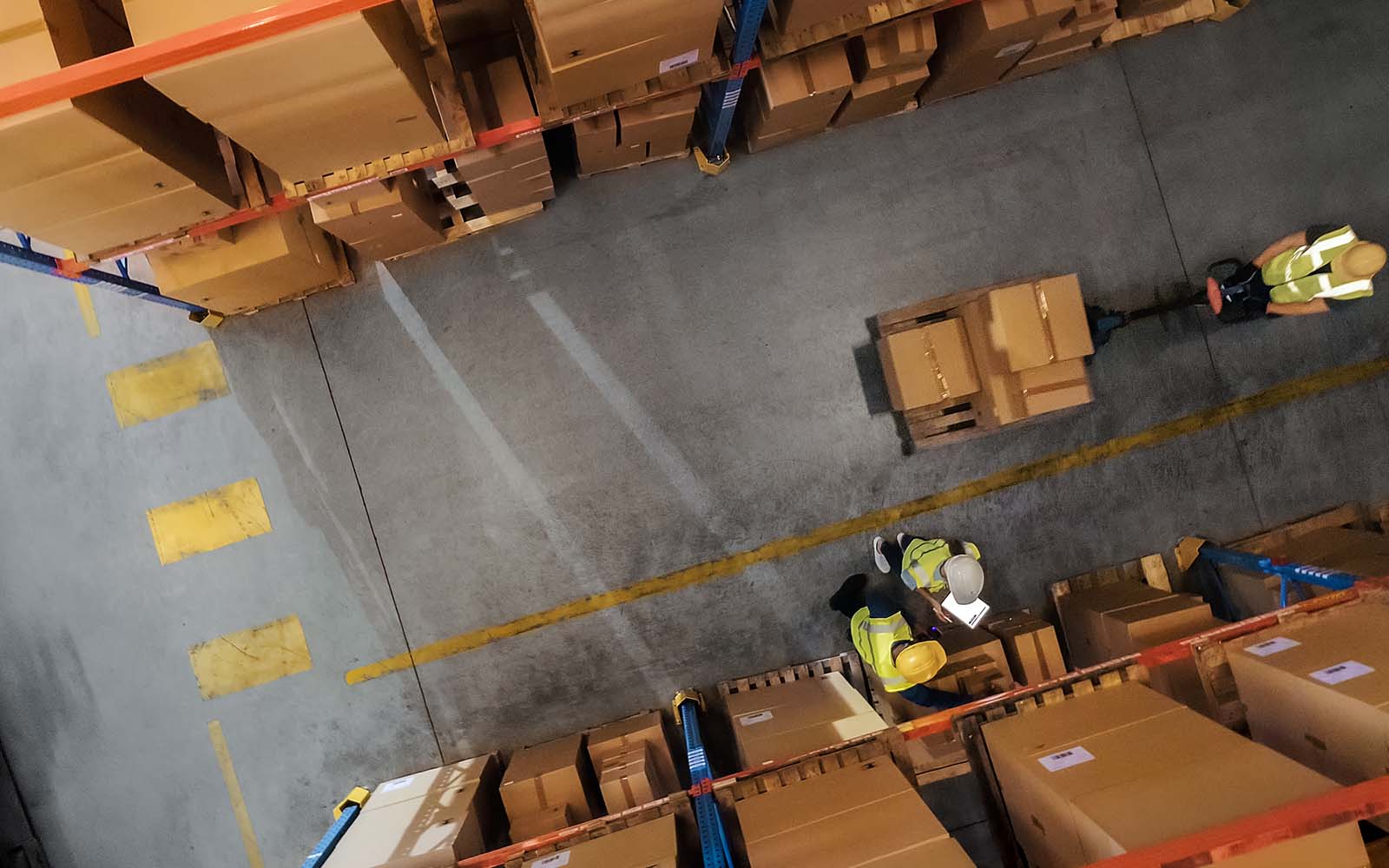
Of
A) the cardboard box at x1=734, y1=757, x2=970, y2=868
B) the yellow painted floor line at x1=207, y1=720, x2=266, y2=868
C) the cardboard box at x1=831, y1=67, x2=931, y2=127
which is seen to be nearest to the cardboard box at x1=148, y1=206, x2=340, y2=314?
the yellow painted floor line at x1=207, y1=720, x2=266, y2=868

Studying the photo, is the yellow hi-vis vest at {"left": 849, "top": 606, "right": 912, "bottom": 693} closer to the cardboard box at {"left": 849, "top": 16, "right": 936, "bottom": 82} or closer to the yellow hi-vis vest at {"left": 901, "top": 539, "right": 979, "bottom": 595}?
the yellow hi-vis vest at {"left": 901, "top": 539, "right": 979, "bottom": 595}

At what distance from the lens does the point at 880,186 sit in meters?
5.81

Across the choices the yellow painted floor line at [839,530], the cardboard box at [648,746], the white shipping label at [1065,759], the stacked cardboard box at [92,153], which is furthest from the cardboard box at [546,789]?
the stacked cardboard box at [92,153]

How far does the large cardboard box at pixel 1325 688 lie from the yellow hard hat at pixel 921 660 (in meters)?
1.50

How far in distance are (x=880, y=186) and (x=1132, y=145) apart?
198 centimetres

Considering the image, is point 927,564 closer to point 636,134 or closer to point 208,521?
point 636,134

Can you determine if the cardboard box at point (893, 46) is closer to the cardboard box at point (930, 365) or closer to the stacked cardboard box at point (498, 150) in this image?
the cardboard box at point (930, 365)

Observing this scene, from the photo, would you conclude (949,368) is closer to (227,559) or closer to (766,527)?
(766,527)

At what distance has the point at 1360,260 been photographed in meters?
4.57

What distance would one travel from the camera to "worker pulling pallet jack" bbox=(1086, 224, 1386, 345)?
4680 millimetres

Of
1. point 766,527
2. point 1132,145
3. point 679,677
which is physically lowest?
point 679,677

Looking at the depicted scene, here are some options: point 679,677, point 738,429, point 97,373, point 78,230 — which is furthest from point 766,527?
point 97,373

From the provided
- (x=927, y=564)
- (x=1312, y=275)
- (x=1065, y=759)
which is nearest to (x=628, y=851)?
(x=1065, y=759)

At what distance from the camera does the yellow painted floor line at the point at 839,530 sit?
18.9 feet
